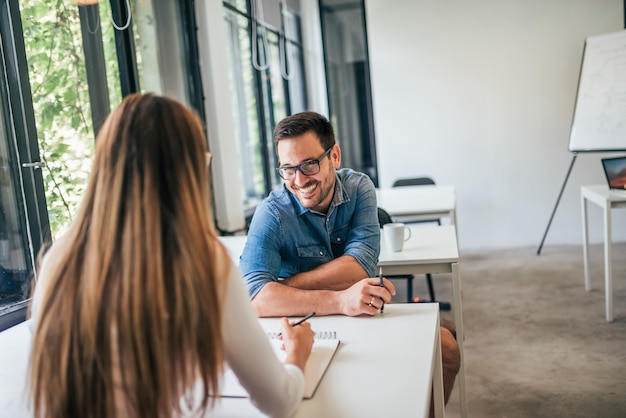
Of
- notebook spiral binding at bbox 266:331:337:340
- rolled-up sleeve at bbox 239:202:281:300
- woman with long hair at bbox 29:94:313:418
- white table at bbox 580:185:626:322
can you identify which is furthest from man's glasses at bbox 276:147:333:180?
white table at bbox 580:185:626:322

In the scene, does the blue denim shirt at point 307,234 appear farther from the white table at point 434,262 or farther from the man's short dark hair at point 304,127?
the white table at point 434,262

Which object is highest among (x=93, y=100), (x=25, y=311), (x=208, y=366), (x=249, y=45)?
(x=249, y=45)

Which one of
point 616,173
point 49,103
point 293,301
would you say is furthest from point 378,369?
point 616,173

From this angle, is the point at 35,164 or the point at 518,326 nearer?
the point at 35,164

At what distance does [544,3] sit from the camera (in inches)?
217

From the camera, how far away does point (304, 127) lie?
6.42 ft

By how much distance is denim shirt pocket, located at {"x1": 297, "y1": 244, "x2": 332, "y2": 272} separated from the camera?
196 cm

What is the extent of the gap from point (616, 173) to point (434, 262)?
179cm

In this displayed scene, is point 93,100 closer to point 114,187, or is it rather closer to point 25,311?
point 25,311

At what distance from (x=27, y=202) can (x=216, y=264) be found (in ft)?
5.58

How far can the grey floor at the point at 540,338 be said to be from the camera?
252cm

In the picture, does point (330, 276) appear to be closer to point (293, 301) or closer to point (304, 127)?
point (293, 301)

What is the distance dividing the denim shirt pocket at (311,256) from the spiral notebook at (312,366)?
0.43 m

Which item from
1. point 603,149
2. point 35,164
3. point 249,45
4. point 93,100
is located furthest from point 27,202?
point 603,149
